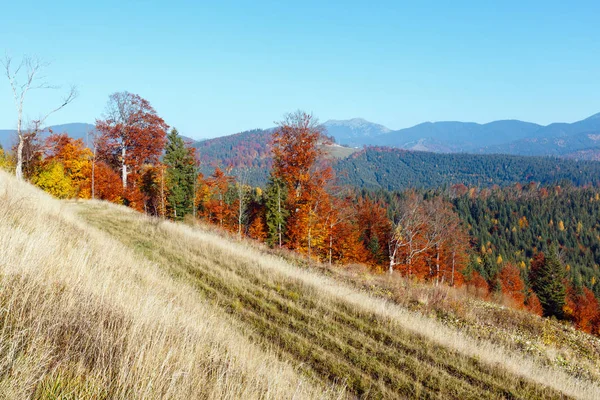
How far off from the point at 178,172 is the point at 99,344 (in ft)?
136

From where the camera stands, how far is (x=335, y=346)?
6.55 metres

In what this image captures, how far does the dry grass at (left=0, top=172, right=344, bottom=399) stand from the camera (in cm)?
253

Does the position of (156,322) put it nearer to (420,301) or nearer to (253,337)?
(253,337)

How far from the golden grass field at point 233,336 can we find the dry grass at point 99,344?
2 cm

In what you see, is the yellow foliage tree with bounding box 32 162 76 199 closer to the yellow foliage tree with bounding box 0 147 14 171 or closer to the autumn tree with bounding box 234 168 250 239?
the yellow foliage tree with bounding box 0 147 14 171

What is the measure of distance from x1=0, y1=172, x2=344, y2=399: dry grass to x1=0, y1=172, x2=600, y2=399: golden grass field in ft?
0.05

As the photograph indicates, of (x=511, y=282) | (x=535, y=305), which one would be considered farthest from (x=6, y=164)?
(x=511, y=282)


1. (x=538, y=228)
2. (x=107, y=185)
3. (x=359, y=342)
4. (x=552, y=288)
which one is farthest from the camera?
A: (x=538, y=228)

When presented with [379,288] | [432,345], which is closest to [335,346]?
[432,345]

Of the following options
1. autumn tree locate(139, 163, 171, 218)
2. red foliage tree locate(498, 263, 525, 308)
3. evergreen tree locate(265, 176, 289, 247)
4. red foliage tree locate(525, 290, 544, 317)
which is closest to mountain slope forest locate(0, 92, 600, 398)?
autumn tree locate(139, 163, 171, 218)

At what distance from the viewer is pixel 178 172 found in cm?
4219

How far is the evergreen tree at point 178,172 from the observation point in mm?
41344

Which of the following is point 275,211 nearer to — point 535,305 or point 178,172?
point 178,172

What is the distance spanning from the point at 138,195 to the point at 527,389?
41.2m
